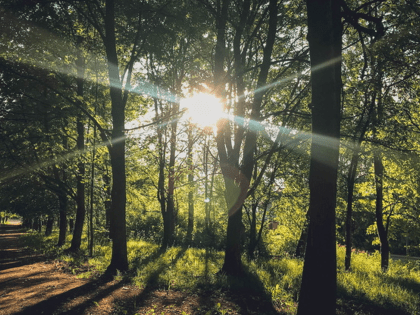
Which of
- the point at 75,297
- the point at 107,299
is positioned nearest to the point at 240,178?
the point at 107,299

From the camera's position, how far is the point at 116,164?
9.16m

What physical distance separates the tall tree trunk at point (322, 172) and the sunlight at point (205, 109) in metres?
3.27

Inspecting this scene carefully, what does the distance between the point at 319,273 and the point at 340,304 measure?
280 centimetres

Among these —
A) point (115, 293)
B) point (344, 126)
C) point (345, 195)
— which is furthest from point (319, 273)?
point (345, 195)

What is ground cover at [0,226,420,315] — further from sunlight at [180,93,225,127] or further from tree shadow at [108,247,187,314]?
sunlight at [180,93,225,127]

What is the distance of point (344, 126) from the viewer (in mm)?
8969

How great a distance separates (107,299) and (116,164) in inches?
176

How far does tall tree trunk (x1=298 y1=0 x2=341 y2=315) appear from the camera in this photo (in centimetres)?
409

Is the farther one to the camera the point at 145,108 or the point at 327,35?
the point at 145,108

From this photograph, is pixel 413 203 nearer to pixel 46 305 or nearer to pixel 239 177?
pixel 239 177

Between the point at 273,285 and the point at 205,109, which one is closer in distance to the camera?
the point at 273,285

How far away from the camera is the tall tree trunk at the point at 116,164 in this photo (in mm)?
8820

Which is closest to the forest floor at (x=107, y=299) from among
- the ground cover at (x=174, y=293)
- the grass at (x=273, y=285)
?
the ground cover at (x=174, y=293)

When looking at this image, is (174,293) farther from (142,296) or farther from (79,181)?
(79,181)
